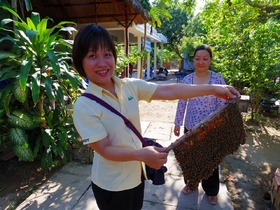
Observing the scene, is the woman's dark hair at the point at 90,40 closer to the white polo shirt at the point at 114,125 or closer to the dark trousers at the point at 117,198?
the white polo shirt at the point at 114,125

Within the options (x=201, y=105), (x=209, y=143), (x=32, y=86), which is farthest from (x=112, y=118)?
(x=32, y=86)

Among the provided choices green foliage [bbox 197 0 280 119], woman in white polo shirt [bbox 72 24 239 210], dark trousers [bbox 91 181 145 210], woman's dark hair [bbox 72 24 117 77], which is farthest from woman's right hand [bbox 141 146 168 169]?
green foliage [bbox 197 0 280 119]

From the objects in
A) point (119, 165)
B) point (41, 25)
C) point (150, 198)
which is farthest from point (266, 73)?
point (119, 165)

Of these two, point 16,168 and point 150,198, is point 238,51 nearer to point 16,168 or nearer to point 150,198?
point 150,198

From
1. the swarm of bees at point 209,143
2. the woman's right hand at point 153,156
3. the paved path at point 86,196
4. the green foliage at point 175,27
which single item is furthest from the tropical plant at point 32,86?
the green foliage at point 175,27

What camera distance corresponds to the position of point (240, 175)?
3400 mm

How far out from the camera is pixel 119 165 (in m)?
1.32

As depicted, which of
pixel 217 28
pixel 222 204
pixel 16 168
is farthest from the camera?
A: pixel 217 28

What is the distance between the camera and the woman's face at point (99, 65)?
47.5 inches

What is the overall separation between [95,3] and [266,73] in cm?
463

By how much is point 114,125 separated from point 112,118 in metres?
0.04

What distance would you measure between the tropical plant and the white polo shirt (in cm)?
146

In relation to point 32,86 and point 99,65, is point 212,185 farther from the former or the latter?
point 32,86

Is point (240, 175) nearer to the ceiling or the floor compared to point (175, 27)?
nearer to the floor
